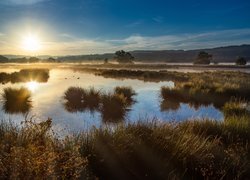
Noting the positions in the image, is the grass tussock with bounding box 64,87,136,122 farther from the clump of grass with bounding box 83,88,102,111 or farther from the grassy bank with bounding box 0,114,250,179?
the grassy bank with bounding box 0,114,250,179

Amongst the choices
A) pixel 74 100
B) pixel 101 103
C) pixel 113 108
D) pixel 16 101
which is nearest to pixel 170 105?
pixel 113 108

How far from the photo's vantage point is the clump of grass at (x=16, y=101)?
1435 centimetres

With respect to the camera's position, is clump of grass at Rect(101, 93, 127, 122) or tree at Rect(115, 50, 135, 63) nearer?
clump of grass at Rect(101, 93, 127, 122)

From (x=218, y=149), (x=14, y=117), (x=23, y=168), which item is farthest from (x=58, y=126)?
(x=23, y=168)

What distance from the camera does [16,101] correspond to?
16391mm

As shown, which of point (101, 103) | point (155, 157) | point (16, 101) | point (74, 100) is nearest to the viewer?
point (155, 157)

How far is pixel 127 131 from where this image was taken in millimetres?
7238

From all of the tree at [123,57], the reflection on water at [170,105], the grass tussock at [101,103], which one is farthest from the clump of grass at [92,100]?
the tree at [123,57]

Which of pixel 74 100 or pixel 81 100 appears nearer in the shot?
pixel 74 100

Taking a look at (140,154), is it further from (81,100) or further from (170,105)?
(81,100)

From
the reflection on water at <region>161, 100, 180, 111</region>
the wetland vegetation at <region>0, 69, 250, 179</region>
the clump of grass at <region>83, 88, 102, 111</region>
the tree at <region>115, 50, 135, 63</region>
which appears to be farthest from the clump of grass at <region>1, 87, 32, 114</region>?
the tree at <region>115, 50, 135, 63</region>

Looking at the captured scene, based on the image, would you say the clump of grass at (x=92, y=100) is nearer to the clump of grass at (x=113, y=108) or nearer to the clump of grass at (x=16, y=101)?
the clump of grass at (x=113, y=108)

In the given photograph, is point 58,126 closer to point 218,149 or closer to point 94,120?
point 94,120

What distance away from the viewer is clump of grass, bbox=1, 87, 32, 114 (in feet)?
47.1
